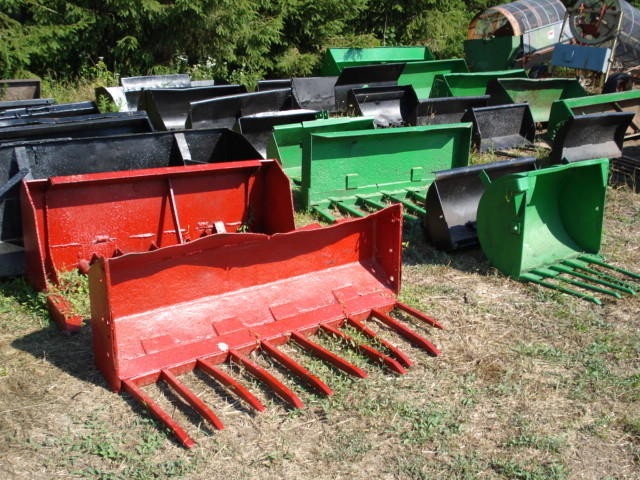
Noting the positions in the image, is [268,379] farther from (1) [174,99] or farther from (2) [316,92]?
(2) [316,92]

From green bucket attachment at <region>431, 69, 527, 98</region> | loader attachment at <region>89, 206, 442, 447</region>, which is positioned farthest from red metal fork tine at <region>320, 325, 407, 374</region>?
green bucket attachment at <region>431, 69, 527, 98</region>

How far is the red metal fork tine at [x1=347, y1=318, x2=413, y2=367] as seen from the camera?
376 centimetres

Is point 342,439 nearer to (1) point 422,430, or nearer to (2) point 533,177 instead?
(1) point 422,430

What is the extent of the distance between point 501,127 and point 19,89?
22.4ft

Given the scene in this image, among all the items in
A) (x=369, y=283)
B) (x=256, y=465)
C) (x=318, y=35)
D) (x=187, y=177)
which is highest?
(x=318, y=35)

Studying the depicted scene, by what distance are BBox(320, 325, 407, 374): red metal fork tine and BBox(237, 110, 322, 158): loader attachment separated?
396 cm

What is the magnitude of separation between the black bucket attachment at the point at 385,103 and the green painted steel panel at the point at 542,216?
4019mm

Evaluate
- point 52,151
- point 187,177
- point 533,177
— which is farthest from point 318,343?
point 52,151

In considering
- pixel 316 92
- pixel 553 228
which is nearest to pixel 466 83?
pixel 316 92

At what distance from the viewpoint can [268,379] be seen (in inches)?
135

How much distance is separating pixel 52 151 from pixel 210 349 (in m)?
2.35

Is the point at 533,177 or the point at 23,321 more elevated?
the point at 533,177

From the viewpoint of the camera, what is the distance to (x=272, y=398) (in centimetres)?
344

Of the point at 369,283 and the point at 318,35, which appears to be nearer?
the point at 369,283
